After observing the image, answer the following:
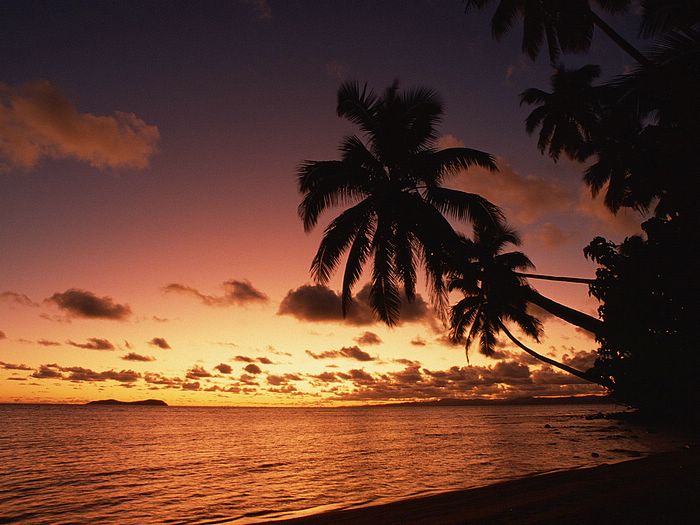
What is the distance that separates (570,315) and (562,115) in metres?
18.7

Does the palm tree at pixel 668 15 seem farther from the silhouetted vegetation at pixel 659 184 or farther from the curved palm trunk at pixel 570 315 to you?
the curved palm trunk at pixel 570 315

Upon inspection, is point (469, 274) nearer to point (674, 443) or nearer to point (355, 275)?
point (355, 275)

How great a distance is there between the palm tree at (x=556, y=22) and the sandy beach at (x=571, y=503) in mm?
9651

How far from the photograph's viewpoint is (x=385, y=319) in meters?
14.1

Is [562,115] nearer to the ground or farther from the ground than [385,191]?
farther from the ground

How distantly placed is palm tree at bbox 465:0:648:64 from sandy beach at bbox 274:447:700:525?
31.7 feet

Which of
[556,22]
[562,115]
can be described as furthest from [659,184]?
[562,115]

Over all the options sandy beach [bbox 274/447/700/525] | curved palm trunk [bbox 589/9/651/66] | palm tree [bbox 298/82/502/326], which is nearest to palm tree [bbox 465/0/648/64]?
curved palm trunk [bbox 589/9/651/66]

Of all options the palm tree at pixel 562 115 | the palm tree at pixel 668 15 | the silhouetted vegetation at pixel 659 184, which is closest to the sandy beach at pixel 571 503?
the silhouetted vegetation at pixel 659 184

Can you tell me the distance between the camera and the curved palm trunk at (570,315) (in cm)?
827

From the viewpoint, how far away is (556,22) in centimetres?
1449

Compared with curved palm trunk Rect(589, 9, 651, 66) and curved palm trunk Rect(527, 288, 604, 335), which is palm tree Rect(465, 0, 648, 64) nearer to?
curved palm trunk Rect(589, 9, 651, 66)

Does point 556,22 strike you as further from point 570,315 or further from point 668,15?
point 570,315

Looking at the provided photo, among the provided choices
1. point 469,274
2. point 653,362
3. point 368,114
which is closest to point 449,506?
point 469,274
